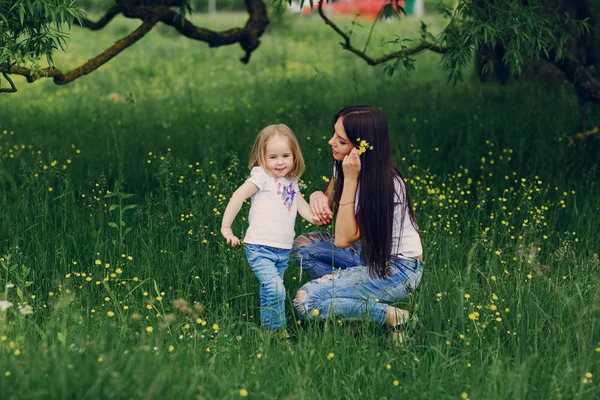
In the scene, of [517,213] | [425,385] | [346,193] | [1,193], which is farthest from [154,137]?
[425,385]

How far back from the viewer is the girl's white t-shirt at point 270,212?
439 centimetres

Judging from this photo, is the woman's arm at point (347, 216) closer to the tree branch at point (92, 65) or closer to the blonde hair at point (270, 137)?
the blonde hair at point (270, 137)

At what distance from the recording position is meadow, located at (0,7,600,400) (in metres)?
3.64

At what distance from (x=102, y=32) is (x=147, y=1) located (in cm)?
1228

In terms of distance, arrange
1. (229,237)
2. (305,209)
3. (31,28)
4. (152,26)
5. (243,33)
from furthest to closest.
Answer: (243,33) < (152,26) < (31,28) < (305,209) < (229,237)

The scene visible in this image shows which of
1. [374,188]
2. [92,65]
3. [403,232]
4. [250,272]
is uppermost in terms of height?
[92,65]

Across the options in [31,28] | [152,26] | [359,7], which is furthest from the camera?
[359,7]

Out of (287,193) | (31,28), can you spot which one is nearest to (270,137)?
(287,193)

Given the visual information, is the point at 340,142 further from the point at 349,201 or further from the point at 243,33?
the point at 243,33

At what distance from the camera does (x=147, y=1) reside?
6922 mm

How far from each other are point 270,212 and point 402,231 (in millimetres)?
713

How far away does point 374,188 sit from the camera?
14.1ft

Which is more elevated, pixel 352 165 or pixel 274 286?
pixel 352 165

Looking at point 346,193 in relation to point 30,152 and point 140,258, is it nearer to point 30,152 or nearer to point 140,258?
point 140,258
